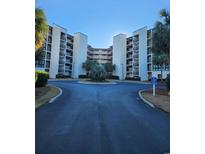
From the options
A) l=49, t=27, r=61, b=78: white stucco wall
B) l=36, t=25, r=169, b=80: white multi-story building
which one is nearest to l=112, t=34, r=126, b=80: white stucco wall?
l=36, t=25, r=169, b=80: white multi-story building

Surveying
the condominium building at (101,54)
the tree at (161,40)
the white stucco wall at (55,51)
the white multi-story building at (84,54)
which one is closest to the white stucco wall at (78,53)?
the white multi-story building at (84,54)

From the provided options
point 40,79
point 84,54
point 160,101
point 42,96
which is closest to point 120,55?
point 84,54

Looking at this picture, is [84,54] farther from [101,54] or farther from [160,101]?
[160,101]

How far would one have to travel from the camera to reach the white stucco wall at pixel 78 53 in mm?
48094

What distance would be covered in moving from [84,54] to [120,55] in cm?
1001

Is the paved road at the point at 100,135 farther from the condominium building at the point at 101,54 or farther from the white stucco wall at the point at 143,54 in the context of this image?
the condominium building at the point at 101,54

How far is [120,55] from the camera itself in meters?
51.4

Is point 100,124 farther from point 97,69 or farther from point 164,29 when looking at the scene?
point 97,69

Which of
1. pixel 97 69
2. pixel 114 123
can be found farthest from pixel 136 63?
pixel 114 123
